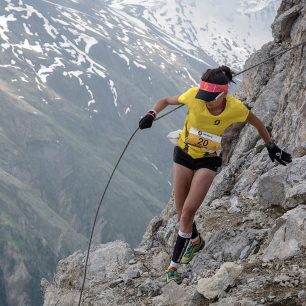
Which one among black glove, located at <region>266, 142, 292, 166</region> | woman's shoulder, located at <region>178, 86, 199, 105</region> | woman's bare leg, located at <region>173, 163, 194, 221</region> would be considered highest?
woman's shoulder, located at <region>178, 86, 199, 105</region>

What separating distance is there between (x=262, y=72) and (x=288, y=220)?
676 inches

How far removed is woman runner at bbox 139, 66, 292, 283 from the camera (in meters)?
11.2

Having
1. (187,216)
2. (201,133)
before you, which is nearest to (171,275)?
(187,216)

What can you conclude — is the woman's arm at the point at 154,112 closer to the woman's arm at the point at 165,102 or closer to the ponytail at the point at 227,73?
the woman's arm at the point at 165,102

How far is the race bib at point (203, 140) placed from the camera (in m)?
11.7

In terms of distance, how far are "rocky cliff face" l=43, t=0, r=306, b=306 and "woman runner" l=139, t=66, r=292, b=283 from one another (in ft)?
4.85

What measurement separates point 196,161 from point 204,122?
38.6 inches

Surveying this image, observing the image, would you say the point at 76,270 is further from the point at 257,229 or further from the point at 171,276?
the point at 257,229

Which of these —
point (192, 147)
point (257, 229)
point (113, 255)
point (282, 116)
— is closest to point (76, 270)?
point (113, 255)

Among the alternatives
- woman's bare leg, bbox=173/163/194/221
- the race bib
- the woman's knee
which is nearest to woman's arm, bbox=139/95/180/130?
the race bib

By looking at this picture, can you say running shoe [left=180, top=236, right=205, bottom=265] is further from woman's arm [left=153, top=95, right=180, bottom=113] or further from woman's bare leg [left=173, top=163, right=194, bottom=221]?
woman's arm [left=153, top=95, right=180, bottom=113]

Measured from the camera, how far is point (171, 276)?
13.0 meters

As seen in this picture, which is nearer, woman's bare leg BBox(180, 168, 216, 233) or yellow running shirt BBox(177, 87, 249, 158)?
yellow running shirt BBox(177, 87, 249, 158)

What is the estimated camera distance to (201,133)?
11742mm
